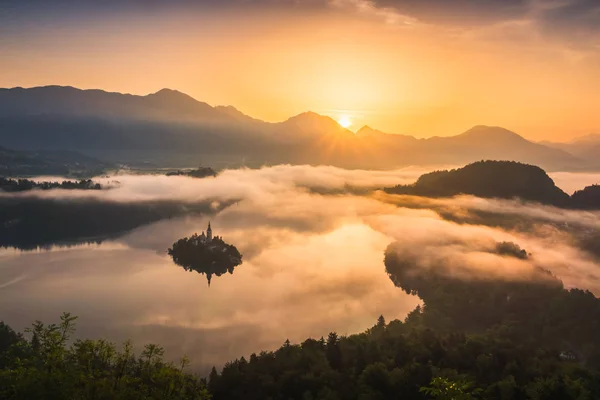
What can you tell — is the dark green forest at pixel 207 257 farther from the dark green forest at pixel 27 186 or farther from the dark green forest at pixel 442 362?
the dark green forest at pixel 27 186

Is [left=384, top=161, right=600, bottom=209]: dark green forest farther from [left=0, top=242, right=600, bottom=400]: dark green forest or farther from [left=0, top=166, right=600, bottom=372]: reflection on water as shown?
[left=0, top=242, right=600, bottom=400]: dark green forest

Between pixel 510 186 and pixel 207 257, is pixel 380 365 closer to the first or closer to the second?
pixel 207 257

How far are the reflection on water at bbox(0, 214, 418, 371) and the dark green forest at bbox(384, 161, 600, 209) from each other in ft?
138

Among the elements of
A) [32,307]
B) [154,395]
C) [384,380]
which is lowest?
[32,307]

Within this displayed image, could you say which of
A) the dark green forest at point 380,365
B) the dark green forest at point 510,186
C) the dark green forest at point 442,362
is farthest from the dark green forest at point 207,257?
the dark green forest at point 510,186

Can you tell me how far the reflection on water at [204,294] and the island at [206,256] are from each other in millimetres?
3197

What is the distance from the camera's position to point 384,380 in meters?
41.8

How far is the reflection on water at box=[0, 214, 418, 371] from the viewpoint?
68.9 meters

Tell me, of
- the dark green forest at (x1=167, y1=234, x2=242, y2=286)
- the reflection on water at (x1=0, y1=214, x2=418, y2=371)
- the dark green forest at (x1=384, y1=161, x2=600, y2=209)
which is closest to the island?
the dark green forest at (x1=167, y1=234, x2=242, y2=286)

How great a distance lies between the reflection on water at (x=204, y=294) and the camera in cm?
6894

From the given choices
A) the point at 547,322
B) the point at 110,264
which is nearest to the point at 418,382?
the point at 547,322

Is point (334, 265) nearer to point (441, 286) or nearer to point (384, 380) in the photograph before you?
point (441, 286)

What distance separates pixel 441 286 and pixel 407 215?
82.5m

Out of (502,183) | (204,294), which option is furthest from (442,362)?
(502,183)
